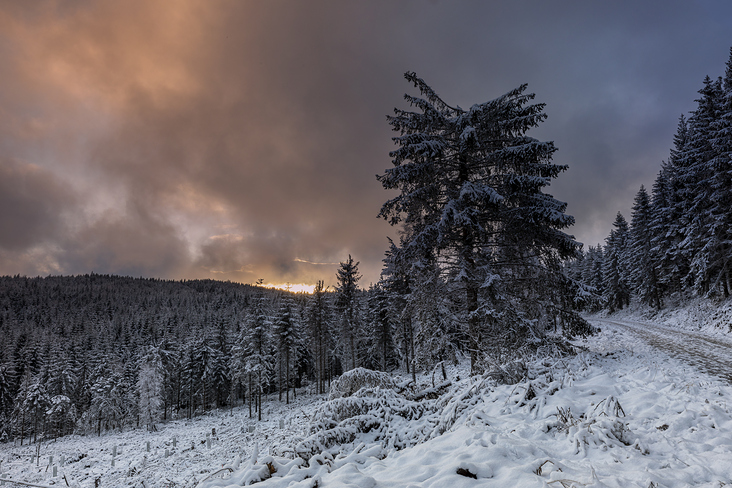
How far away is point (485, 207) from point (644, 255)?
37.0 m

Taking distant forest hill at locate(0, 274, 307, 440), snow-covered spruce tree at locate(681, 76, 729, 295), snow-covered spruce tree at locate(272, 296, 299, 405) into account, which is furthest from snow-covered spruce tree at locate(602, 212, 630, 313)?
distant forest hill at locate(0, 274, 307, 440)

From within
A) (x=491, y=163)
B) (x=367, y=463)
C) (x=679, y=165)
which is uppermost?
(x=679, y=165)

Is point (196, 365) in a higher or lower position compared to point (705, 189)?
lower

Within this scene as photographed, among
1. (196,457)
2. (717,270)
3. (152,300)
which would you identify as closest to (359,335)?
(196,457)

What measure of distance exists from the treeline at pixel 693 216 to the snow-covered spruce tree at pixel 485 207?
225 cm

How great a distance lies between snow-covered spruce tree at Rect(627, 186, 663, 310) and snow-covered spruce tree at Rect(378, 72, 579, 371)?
107 ft

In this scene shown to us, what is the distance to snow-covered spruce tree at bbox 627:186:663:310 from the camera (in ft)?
106

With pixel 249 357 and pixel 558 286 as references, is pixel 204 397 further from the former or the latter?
pixel 558 286

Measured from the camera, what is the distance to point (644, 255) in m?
33.9

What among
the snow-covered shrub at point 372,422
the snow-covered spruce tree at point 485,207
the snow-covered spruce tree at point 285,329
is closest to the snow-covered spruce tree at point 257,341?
the snow-covered spruce tree at point 285,329

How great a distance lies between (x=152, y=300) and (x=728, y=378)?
202957mm

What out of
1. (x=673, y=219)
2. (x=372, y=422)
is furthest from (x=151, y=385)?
(x=673, y=219)

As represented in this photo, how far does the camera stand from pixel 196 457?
17.8 metres

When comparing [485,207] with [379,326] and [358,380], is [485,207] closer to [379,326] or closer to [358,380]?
[358,380]
